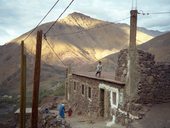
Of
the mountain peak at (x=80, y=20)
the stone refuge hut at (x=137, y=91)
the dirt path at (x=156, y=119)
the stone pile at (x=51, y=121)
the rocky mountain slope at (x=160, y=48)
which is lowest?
the stone pile at (x=51, y=121)

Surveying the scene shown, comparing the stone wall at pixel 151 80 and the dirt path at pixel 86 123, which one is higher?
the stone wall at pixel 151 80

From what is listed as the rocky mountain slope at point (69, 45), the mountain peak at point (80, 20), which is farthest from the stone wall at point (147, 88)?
the mountain peak at point (80, 20)

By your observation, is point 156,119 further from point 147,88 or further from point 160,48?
point 160,48

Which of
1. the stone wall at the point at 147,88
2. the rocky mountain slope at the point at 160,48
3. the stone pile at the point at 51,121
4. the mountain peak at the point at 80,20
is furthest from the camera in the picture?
the mountain peak at the point at 80,20

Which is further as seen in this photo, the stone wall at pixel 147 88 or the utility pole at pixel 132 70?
the utility pole at pixel 132 70

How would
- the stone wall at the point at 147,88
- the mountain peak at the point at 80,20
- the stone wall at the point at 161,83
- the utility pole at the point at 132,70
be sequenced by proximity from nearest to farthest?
the stone wall at the point at 147,88, the utility pole at the point at 132,70, the stone wall at the point at 161,83, the mountain peak at the point at 80,20

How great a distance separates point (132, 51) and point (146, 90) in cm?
253

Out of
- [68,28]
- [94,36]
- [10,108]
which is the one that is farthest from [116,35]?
[10,108]

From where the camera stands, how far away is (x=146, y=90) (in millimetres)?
20047

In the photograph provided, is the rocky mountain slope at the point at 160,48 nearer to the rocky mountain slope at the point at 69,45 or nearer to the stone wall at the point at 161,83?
the rocky mountain slope at the point at 69,45

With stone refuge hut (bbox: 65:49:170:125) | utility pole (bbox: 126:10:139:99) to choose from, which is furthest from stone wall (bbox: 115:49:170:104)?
utility pole (bbox: 126:10:139:99)

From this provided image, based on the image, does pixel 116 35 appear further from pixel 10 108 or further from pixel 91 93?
pixel 91 93

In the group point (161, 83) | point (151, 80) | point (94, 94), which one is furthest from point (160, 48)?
point (151, 80)

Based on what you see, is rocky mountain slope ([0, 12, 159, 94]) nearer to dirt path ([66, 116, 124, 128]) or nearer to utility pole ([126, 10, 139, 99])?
dirt path ([66, 116, 124, 128])
